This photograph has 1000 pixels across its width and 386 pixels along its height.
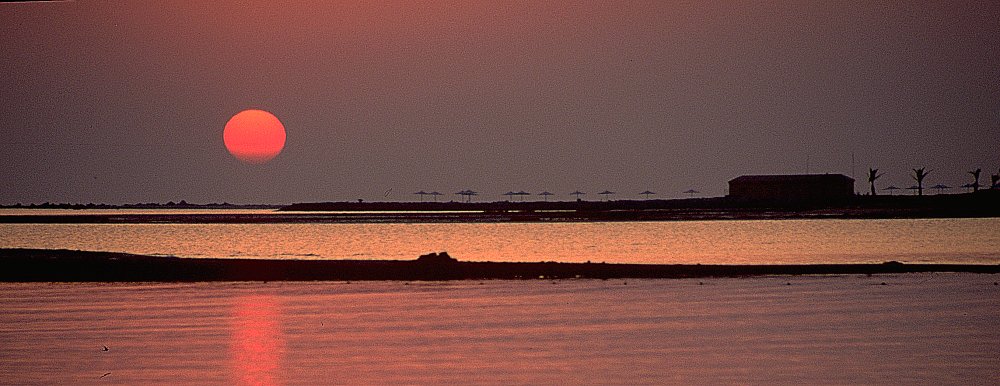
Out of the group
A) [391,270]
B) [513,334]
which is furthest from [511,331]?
[391,270]

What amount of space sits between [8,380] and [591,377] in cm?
A: 835

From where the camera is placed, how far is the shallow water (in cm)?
1834

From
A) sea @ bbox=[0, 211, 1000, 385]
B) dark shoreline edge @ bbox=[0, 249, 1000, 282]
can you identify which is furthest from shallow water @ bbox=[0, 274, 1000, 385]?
dark shoreline edge @ bbox=[0, 249, 1000, 282]

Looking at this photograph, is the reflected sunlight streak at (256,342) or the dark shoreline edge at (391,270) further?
the dark shoreline edge at (391,270)

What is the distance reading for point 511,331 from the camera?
24.0 metres

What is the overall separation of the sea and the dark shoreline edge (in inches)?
74.4

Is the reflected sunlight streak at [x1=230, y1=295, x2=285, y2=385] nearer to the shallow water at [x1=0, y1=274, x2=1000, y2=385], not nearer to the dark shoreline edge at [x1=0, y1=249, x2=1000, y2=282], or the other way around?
the shallow water at [x1=0, y1=274, x2=1000, y2=385]

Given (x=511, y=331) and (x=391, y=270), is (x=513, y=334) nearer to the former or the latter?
(x=511, y=331)

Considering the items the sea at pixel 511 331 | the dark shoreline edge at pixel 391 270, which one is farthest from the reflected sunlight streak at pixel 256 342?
the dark shoreline edge at pixel 391 270

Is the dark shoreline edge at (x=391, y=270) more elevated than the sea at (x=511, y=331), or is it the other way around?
the dark shoreline edge at (x=391, y=270)

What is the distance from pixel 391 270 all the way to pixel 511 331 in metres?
19.5

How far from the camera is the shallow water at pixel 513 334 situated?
18.3m

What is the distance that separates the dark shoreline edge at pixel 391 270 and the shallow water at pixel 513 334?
16.8 ft

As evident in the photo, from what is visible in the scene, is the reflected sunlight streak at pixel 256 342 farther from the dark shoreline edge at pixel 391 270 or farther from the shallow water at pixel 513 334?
the dark shoreline edge at pixel 391 270
